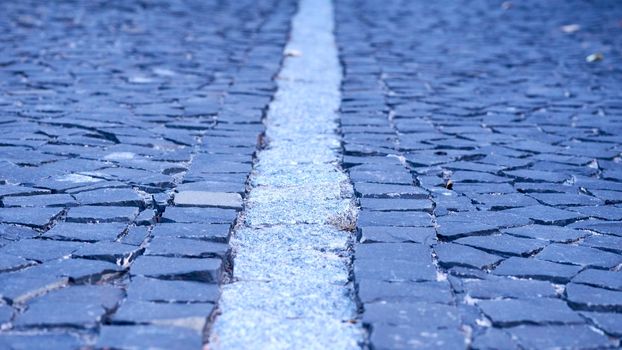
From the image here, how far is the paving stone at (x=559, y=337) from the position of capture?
242 centimetres

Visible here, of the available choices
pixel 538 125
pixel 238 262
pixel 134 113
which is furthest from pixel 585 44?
pixel 238 262

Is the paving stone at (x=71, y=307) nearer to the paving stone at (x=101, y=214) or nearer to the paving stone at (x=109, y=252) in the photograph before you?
the paving stone at (x=109, y=252)

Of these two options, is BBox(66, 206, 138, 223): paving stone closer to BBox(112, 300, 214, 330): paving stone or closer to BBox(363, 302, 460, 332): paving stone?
BBox(112, 300, 214, 330): paving stone

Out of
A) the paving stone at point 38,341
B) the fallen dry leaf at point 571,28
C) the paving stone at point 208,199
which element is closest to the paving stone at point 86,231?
the paving stone at point 208,199

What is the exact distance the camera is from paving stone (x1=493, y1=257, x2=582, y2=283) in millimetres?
2918

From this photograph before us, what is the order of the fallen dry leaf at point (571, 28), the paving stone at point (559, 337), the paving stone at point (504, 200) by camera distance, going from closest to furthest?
the paving stone at point (559, 337) → the paving stone at point (504, 200) → the fallen dry leaf at point (571, 28)

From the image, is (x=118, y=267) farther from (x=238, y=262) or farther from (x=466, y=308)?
(x=466, y=308)

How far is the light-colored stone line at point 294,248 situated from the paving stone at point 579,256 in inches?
29.6

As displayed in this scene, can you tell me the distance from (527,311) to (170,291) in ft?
3.67

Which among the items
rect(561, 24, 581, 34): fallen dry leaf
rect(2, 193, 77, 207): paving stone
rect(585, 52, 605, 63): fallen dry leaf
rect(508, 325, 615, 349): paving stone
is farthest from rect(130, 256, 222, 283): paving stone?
rect(561, 24, 581, 34): fallen dry leaf

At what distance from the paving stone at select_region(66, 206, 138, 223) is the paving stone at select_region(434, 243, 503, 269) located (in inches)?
48.5

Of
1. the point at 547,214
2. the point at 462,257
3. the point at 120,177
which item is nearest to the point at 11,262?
the point at 120,177

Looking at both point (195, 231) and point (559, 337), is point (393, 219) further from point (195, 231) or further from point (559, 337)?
point (559, 337)

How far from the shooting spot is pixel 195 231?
323 centimetres
